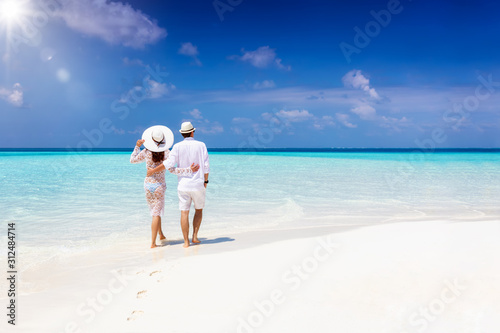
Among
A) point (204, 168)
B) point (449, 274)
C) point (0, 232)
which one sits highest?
point (204, 168)

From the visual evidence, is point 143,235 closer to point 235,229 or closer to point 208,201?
point 235,229

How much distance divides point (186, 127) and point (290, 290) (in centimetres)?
287

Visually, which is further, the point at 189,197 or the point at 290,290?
the point at 189,197

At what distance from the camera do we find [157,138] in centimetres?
536

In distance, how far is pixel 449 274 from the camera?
3682mm

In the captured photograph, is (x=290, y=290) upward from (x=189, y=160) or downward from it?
downward

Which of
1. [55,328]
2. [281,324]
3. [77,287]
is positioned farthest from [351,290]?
[77,287]

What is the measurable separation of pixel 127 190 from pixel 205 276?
9.22 m

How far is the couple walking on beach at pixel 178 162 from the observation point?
5.31m

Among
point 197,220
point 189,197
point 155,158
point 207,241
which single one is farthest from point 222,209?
point 155,158

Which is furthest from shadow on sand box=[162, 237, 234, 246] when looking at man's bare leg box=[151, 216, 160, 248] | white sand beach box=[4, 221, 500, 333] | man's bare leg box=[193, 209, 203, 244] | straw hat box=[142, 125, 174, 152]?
straw hat box=[142, 125, 174, 152]

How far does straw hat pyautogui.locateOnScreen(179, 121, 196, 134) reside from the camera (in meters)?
5.37

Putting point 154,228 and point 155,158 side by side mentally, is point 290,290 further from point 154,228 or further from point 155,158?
point 155,158

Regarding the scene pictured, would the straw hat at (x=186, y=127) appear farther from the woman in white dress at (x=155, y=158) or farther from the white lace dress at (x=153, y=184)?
the white lace dress at (x=153, y=184)
